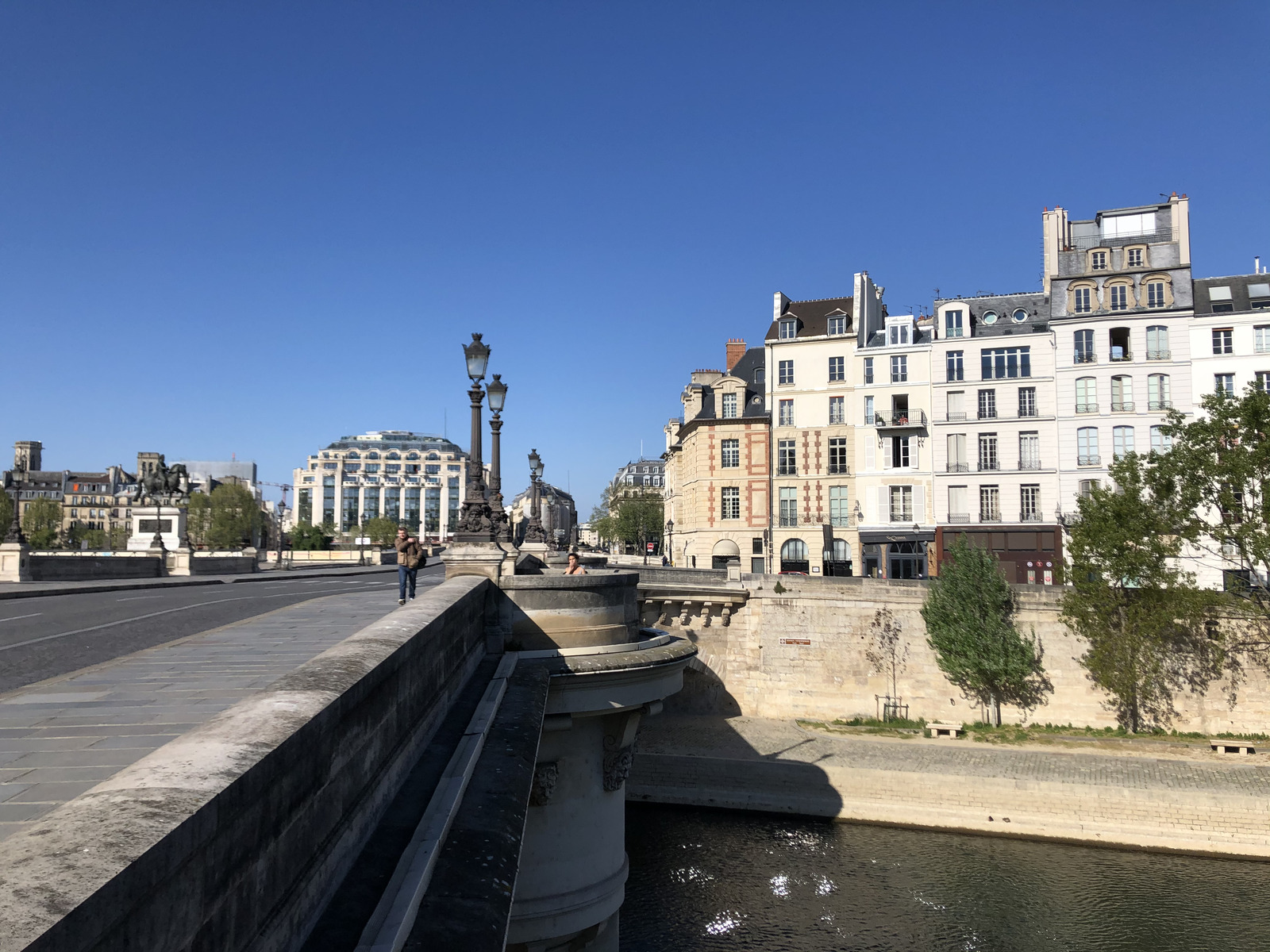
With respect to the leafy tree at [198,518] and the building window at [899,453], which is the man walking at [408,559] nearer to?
the building window at [899,453]

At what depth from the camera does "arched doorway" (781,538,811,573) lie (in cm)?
4372

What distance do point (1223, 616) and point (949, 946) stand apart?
16.8m

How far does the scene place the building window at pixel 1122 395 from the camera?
38.4 metres

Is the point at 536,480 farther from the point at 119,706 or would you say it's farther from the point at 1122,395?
the point at 1122,395

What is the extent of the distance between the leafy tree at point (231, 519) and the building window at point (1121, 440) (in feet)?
231

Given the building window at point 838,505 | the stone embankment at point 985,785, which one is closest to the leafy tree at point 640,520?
the building window at point 838,505

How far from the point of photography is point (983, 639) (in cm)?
2928

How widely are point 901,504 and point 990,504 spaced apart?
4.07 m

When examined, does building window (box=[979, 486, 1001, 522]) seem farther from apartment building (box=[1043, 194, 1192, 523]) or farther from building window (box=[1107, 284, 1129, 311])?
building window (box=[1107, 284, 1129, 311])

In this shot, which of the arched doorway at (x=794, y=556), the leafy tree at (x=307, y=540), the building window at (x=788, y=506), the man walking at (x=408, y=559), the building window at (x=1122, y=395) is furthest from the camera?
the leafy tree at (x=307, y=540)

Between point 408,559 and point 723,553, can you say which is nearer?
point 408,559

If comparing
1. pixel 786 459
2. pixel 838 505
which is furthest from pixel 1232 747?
pixel 786 459

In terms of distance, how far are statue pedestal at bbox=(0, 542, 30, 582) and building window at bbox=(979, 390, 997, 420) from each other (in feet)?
124

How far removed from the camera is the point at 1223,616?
2798cm
